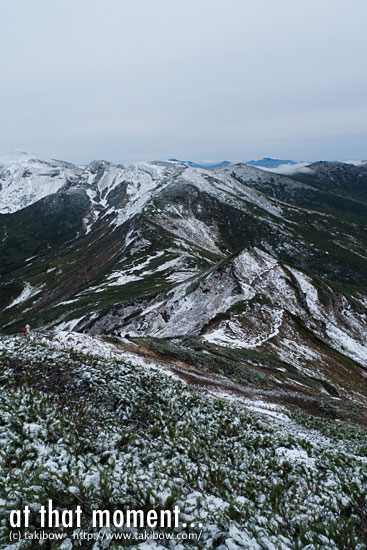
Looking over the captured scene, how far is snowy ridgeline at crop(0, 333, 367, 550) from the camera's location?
8.52 meters

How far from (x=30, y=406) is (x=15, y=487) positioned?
191 inches

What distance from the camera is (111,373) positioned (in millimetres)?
17156

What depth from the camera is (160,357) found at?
30.6 meters

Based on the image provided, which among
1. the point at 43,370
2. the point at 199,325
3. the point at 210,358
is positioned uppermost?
the point at 43,370

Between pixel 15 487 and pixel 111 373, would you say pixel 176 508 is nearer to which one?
pixel 15 487

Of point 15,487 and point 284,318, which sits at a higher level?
point 15,487

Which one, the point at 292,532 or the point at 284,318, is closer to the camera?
the point at 292,532

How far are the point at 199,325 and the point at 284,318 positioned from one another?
17.3 meters

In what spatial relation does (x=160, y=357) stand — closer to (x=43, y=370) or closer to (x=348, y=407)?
(x=43, y=370)

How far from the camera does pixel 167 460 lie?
1133cm

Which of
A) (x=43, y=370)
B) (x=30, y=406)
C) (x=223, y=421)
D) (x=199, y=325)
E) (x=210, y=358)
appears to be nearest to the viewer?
(x=30, y=406)

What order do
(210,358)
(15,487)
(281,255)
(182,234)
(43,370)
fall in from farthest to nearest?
(281,255), (182,234), (210,358), (43,370), (15,487)

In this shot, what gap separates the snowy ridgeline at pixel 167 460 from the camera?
8516 mm

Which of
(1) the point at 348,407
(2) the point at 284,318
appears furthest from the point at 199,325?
(1) the point at 348,407
